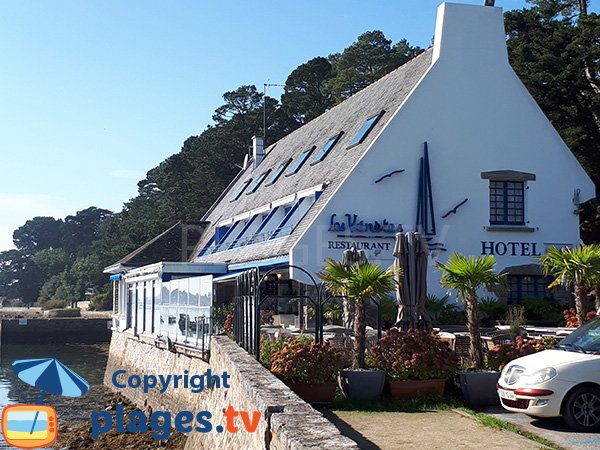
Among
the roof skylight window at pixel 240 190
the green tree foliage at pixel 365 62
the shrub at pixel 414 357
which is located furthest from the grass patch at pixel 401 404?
the green tree foliage at pixel 365 62

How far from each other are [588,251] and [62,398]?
22.2 m

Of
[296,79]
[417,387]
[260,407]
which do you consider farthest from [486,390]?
[296,79]

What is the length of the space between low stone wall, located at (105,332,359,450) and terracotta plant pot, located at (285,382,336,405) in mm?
881

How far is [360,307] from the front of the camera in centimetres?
1377

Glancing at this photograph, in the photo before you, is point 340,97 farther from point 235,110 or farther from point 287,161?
point 287,161

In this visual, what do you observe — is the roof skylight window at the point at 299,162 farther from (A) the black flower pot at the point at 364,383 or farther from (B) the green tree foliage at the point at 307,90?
(B) the green tree foliage at the point at 307,90

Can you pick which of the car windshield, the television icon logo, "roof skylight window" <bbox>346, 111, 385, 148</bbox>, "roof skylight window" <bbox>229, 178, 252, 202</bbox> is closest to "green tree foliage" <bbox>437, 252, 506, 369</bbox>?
the car windshield

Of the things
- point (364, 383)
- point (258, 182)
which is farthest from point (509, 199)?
point (364, 383)

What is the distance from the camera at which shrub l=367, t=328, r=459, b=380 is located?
13.0 metres

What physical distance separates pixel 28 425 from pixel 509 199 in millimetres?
18850

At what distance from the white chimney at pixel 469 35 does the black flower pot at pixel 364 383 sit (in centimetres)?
1666

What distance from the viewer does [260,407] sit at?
27.9ft

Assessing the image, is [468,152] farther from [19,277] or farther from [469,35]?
[19,277]

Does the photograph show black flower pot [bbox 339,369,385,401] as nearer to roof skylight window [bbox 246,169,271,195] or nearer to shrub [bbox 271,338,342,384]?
shrub [bbox 271,338,342,384]
